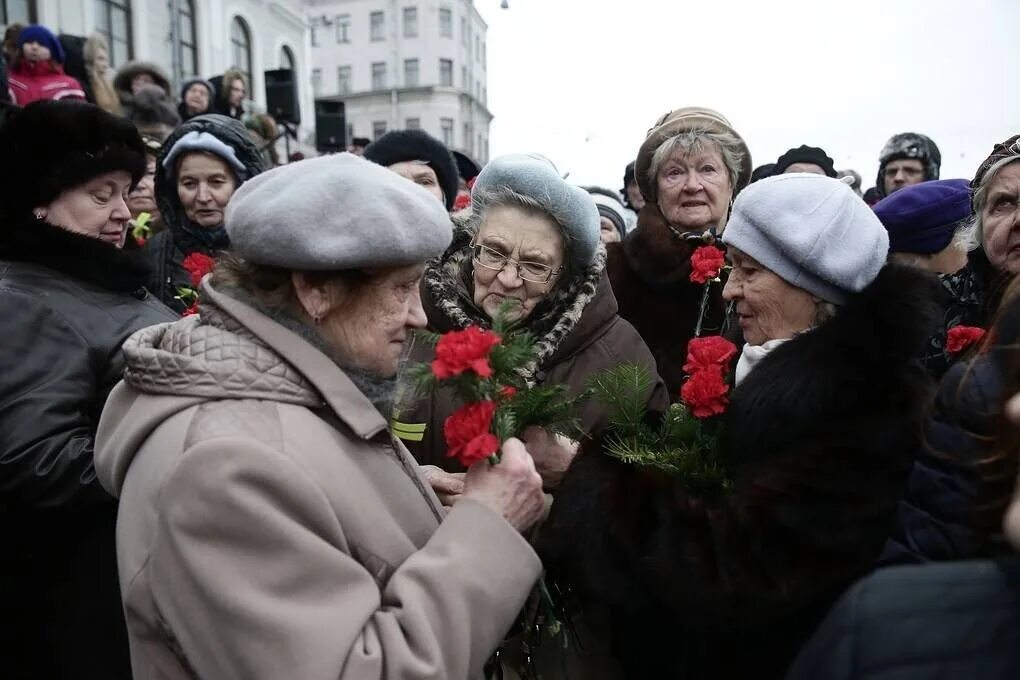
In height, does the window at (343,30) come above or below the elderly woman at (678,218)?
above

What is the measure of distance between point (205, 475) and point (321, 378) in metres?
0.29

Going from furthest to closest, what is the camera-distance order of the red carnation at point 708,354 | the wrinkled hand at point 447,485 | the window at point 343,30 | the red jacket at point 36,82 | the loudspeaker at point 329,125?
the window at point 343,30
the loudspeaker at point 329,125
the red jacket at point 36,82
the wrinkled hand at point 447,485
the red carnation at point 708,354

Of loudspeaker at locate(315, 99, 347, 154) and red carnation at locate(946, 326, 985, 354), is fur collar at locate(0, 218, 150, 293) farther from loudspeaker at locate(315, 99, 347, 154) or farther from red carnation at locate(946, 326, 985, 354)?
loudspeaker at locate(315, 99, 347, 154)

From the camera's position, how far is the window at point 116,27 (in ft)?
53.0

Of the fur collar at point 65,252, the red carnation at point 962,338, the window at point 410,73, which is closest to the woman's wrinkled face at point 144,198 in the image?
the fur collar at point 65,252

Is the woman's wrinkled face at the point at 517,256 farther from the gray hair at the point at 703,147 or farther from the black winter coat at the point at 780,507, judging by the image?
the gray hair at the point at 703,147

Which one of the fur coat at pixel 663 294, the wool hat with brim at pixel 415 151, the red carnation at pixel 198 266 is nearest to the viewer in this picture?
the red carnation at pixel 198 266

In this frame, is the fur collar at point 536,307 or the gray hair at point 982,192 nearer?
the fur collar at point 536,307

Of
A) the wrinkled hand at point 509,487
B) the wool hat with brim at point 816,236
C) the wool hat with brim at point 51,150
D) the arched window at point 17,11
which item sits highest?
the arched window at point 17,11

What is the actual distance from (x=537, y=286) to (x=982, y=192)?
1609 mm

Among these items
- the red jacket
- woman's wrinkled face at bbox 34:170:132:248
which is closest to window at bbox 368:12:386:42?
the red jacket

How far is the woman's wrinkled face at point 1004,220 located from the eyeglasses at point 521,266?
4.95ft

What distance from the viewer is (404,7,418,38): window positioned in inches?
2018

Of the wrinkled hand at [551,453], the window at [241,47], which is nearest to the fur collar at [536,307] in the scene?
the wrinkled hand at [551,453]
